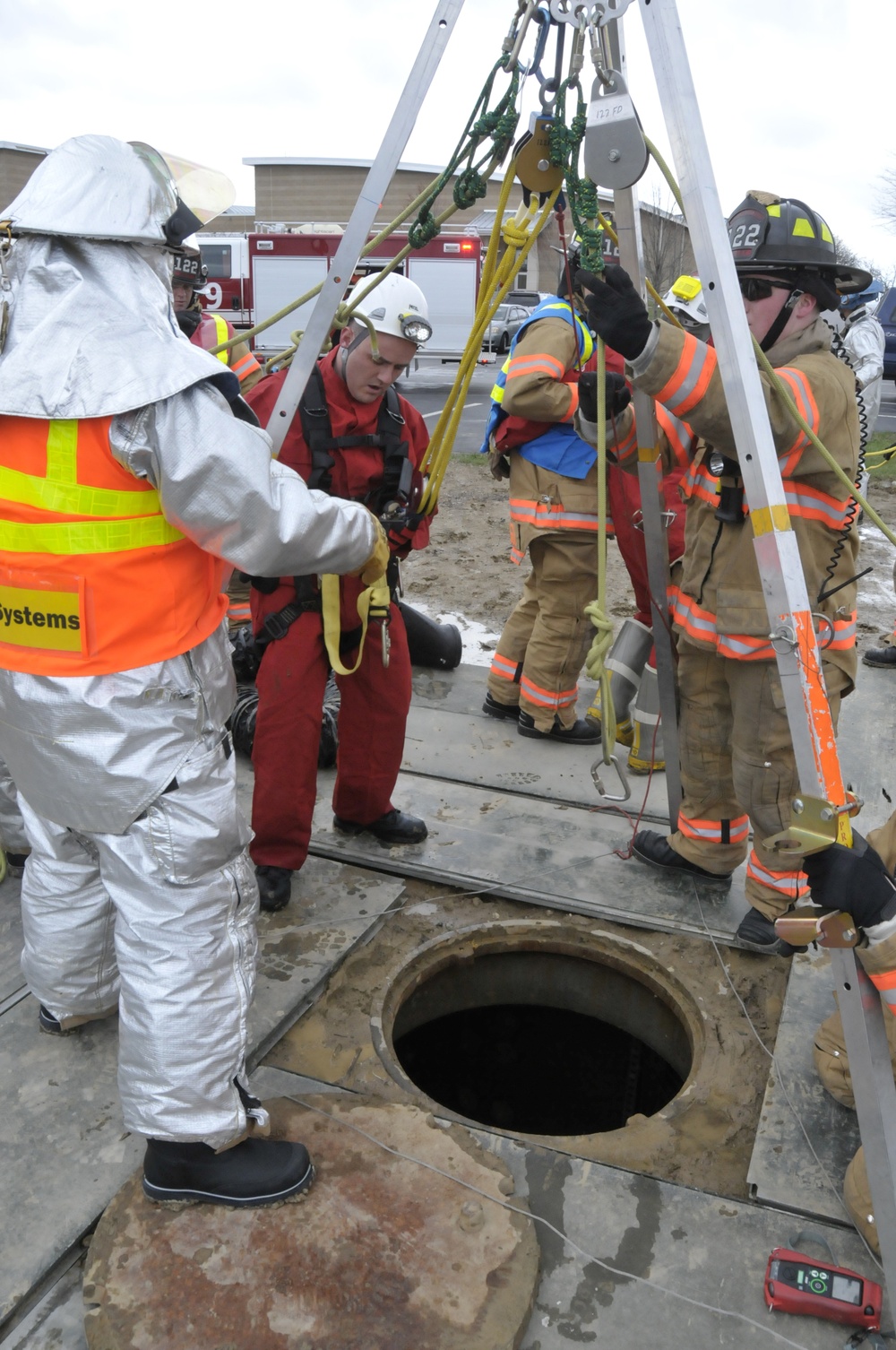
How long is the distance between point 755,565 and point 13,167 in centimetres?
3689

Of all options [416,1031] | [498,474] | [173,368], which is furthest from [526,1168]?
[498,474]

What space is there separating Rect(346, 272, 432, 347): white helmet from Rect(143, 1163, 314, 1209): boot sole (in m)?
2.36

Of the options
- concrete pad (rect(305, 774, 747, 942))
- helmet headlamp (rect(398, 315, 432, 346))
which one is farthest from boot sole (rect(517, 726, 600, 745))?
helmet headlamp (rect(398, 315, 432, 346))

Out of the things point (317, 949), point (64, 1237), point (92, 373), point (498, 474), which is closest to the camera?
point (92, 373)

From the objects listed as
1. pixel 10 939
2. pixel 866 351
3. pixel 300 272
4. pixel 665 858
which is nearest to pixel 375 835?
pixel 665 858

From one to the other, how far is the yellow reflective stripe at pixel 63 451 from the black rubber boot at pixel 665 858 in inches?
92.6

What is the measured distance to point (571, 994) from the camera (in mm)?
3314

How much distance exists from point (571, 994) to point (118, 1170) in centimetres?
156

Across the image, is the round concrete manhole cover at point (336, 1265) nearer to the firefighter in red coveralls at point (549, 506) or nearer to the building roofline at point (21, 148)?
the firefighter in red coveralls at point (549, 506)

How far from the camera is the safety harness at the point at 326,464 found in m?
3.16

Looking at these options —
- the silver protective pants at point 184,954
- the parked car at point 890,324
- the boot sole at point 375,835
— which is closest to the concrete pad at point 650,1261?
the silver protective pants at point 184,954

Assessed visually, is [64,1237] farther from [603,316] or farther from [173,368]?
[603,316]

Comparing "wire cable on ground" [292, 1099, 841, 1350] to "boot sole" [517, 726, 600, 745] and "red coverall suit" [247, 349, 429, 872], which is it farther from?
"boot sole" [517, 726, 600, 745]

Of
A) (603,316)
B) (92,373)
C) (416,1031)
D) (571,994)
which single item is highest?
(603,316)
